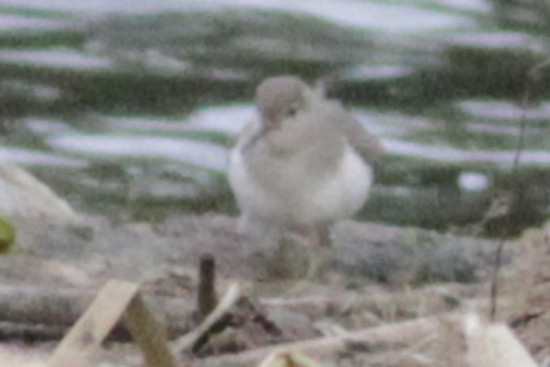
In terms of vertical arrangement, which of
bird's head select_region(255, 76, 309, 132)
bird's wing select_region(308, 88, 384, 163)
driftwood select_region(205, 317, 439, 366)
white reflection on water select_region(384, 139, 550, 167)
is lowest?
white reflection on water select_region(384, 139, 550, 167)

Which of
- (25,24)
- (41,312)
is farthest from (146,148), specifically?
(41,312)

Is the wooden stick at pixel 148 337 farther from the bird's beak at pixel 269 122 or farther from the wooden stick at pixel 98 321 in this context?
the bird's beak at pixel 269 122

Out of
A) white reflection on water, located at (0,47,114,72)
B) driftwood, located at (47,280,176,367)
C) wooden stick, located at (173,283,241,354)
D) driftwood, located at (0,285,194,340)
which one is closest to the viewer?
driftwood, located at (47,280,176,367)

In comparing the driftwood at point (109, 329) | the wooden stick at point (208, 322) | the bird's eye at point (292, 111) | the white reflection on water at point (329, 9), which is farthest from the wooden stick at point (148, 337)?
the white reflection on water at point (329, 9)

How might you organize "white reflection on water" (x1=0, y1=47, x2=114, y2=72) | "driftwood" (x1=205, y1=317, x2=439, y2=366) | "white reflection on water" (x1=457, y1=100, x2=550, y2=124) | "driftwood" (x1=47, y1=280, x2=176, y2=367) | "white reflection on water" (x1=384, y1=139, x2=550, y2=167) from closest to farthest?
"driftwood" (x1=47, y1=280, x2=176, y2=367) → "driftwood" (x1=205, y1=317, x2=439, y2=366) → "white reflection on water" (x1=384, y1=139, x2=550, y2=167) → "white reflection on water" (x1=457, y1=100, x2=550, y2=124) → "white reflection on water" (x1=0, y1=47, x2=114, y2=72)

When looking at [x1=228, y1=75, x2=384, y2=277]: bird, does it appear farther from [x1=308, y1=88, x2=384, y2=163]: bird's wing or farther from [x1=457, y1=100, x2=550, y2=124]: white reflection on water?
[x1=457, y1=100, x2=550, y2=124]: white reflection on water

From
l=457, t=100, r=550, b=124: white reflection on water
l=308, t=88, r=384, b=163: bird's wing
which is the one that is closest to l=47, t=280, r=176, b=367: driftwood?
l=308, t=88, r=384, b=163: bird's wing

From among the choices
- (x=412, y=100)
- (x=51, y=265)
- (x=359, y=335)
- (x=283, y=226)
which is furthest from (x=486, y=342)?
(x=412, y=100)
